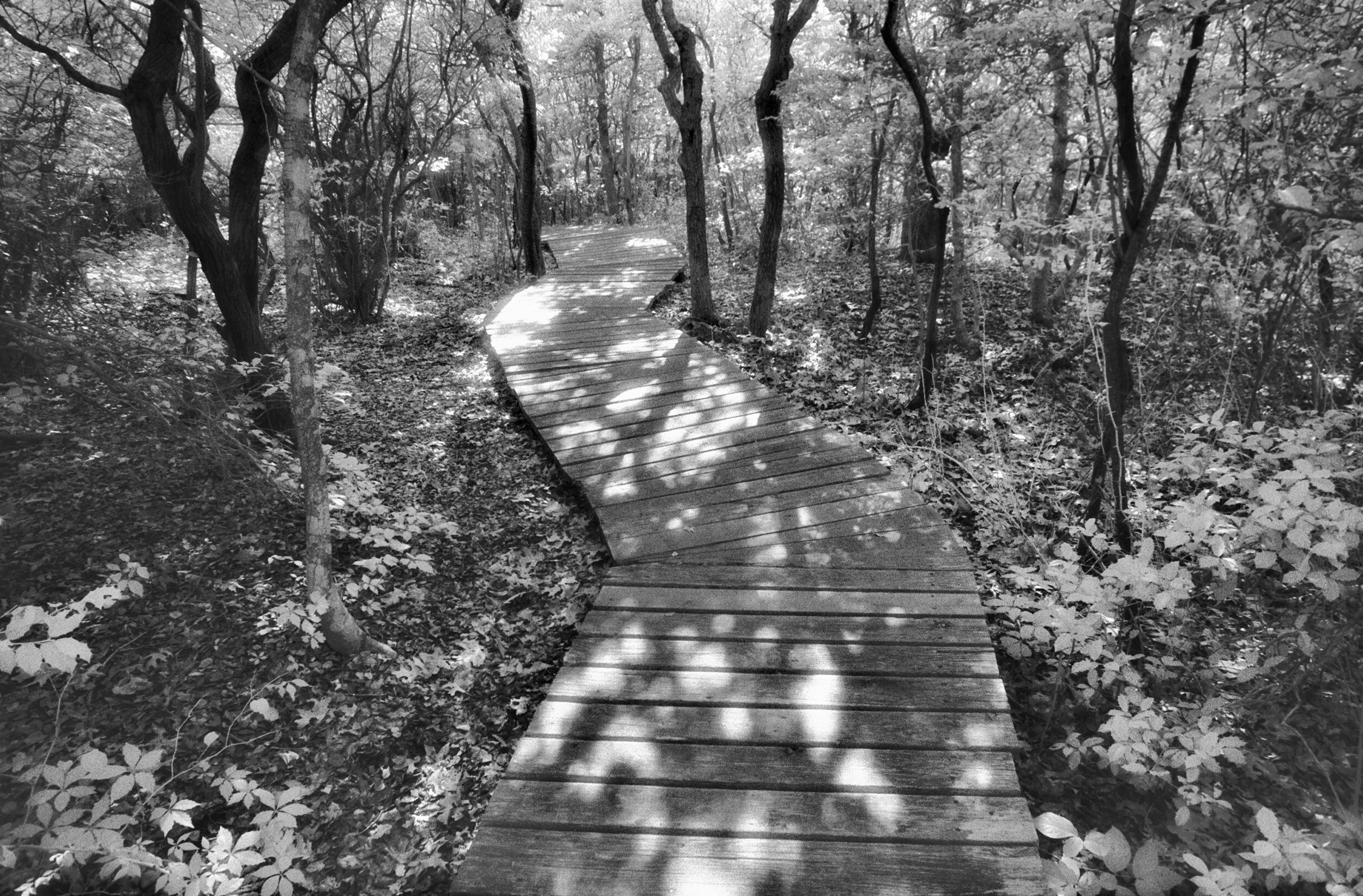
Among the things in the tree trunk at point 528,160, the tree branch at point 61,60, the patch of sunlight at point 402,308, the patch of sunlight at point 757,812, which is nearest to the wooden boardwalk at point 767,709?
the patch of sunlight at point 757,812

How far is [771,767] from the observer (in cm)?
260

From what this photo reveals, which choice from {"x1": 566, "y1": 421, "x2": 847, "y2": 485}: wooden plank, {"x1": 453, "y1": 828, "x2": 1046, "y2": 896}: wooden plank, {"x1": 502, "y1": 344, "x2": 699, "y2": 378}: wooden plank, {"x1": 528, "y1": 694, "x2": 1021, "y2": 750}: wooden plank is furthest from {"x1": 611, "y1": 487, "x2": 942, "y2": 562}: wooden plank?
{"x1": 502, "y1": 344, "x2": 699, "y2": 378}: wooden plank

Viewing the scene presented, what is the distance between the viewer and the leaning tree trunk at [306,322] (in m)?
3.15

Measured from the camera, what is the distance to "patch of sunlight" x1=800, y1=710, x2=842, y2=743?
8.95 feet

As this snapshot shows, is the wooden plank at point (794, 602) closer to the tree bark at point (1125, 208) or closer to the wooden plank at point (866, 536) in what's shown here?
the wooden plank at point (866, 536)

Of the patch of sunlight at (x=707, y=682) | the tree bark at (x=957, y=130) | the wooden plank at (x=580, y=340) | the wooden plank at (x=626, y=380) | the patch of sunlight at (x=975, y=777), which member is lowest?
the patch of sunlight at (x=975, y=777)

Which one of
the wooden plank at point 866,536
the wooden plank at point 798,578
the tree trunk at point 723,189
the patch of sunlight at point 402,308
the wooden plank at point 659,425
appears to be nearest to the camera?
Answer: the wooden plank at point 798,578

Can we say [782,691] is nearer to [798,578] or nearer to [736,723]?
[736,723]

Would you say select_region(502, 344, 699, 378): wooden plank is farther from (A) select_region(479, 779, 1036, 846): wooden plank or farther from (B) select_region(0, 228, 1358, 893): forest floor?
(A) select_region(479, 779, 1036, 846): wooden plank

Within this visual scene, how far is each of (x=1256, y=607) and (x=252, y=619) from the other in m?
5.13

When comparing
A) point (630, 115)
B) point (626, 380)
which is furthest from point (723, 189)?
point (626, 380)

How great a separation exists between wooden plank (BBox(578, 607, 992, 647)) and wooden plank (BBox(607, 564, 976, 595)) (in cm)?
16

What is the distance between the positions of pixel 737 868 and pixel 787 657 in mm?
1061

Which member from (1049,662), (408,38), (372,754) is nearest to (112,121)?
(408,38)
